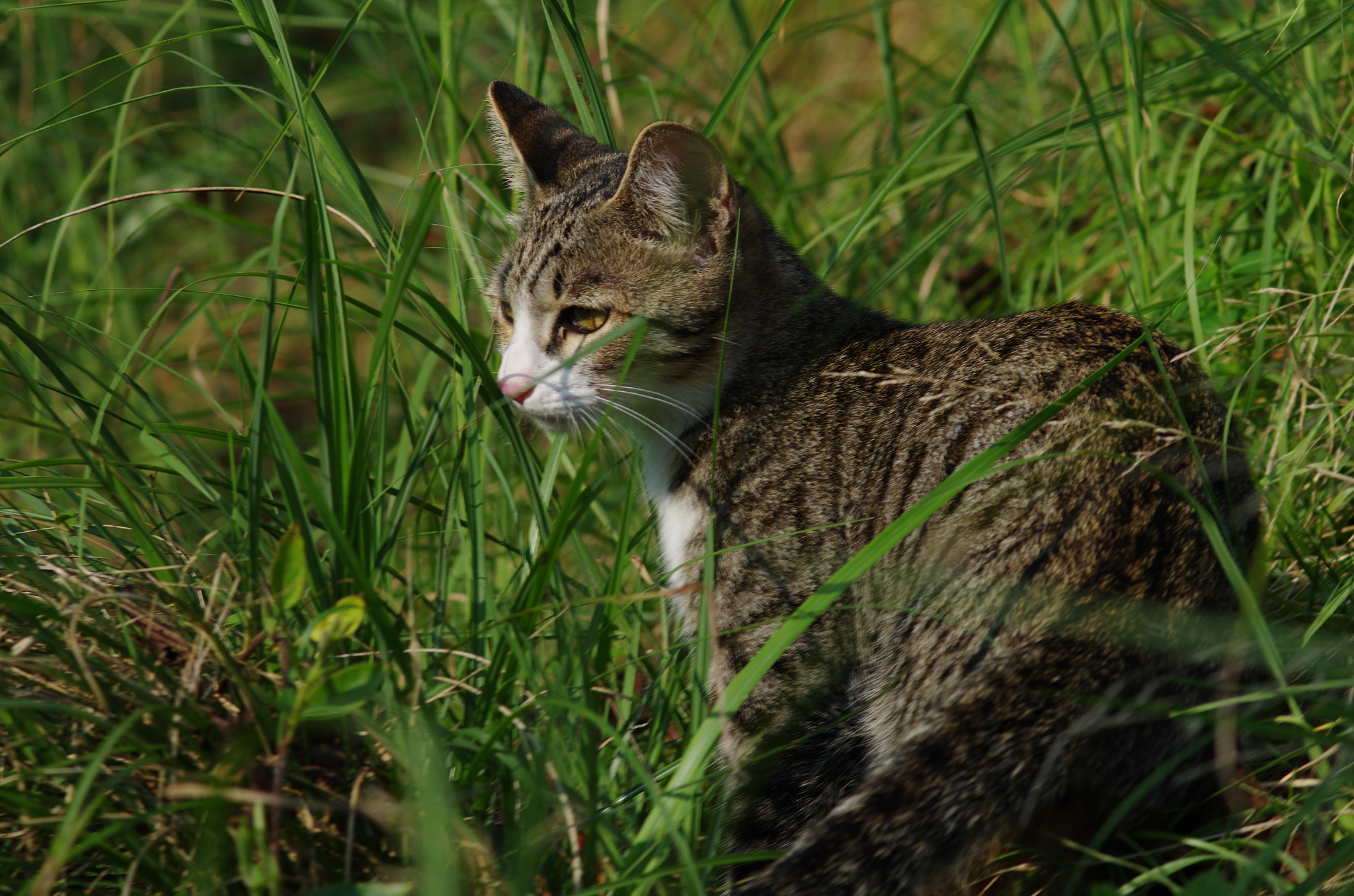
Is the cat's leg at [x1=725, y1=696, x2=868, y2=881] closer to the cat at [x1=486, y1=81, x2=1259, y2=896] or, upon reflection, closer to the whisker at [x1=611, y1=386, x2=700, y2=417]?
the cat at [x1=486, y1=81, x2=1259, y2=896]

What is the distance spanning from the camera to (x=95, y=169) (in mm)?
2822

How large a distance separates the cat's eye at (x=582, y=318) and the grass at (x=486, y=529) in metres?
0.26

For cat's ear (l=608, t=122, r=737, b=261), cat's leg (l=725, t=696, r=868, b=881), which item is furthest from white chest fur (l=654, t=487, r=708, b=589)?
cat's ear (l=608, t=122, r=737, b=261)

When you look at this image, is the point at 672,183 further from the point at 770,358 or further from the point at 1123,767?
the point at 1123,767

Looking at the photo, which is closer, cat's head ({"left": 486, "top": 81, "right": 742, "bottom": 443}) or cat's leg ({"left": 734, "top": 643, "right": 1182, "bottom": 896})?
cat's leg ({"left": 734, "top": 643, "right": 1182, "bottom": 896})

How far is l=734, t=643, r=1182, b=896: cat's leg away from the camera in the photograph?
1500 millimetres

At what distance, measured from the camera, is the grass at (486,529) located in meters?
1.52

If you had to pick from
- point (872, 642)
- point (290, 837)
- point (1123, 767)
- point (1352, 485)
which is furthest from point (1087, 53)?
point (290, 837)

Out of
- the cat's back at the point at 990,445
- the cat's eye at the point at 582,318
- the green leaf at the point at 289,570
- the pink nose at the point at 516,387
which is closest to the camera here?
the green leaf at the point at 289,570

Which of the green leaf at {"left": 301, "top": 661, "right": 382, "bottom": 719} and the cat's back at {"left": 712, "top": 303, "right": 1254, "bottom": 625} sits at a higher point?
the cat's back at {"left": 712, "top": 303, "right": 1254, "bottom": 625}

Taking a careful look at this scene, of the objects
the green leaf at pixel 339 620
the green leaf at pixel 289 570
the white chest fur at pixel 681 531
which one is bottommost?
the white chest fur at pixel 681 531

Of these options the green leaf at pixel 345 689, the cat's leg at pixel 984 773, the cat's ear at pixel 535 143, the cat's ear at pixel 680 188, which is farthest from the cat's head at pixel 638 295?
the cat's leg at pixel 984 773

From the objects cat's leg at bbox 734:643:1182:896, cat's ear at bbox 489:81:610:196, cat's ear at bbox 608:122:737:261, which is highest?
cat's ear at bbox 489:81:610:196

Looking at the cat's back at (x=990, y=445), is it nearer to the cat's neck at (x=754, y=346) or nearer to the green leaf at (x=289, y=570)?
the cat's neck at (x=754, y=346)
